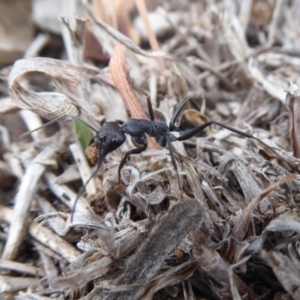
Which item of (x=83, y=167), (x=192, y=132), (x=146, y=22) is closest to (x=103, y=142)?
(x=83, y=167)

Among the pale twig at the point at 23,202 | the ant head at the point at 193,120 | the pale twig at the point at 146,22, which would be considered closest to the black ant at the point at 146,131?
the ant head at the point at 193,120

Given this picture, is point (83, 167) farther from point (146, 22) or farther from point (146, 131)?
point (146, 22)

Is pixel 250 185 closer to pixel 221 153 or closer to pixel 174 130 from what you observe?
pixel 221 153

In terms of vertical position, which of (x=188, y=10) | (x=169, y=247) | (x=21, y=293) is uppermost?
(x=188, y=10)

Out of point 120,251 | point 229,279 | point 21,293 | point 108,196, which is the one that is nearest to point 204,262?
point 229,279

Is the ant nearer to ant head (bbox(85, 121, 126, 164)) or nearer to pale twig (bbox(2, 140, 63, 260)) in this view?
ant head (bbox(85, 121, 126, 164))

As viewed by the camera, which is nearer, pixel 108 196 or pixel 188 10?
pixel 108 196
